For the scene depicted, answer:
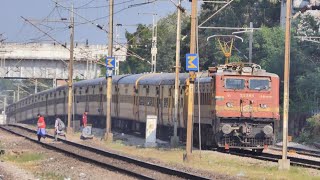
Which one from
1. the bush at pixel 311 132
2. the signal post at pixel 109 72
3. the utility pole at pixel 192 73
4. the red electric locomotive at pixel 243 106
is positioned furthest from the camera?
the bush at pixel 311 132

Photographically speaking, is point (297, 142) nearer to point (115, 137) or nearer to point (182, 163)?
point (115, 137)

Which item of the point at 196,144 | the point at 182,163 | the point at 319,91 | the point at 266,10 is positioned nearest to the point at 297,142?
the point at 319,91

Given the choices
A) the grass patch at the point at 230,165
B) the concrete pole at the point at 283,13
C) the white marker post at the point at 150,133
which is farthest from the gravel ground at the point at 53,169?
the concrete pole at the point at 283,13

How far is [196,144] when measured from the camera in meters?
35.9

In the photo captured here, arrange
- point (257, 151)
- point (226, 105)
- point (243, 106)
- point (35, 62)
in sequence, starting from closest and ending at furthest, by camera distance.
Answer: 1. point (226, 105)
2. point (243, 106)
3. point (257, 151)
4. point (35, 62)

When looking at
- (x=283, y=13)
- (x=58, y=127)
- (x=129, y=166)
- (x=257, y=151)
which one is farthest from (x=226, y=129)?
(x=283, y=13)

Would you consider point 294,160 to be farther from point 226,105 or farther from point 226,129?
point 226,105

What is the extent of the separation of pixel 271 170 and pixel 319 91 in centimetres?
3069

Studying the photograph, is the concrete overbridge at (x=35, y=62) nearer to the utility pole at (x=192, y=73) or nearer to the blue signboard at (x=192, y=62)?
the utility pole at (x=192, y=73)

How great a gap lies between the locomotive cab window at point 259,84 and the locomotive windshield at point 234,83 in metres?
0.38

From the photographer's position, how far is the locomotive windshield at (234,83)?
3222cm

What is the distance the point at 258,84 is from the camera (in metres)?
32.7

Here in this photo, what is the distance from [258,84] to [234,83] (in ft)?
3.44

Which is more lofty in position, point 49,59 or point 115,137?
point 49,59
